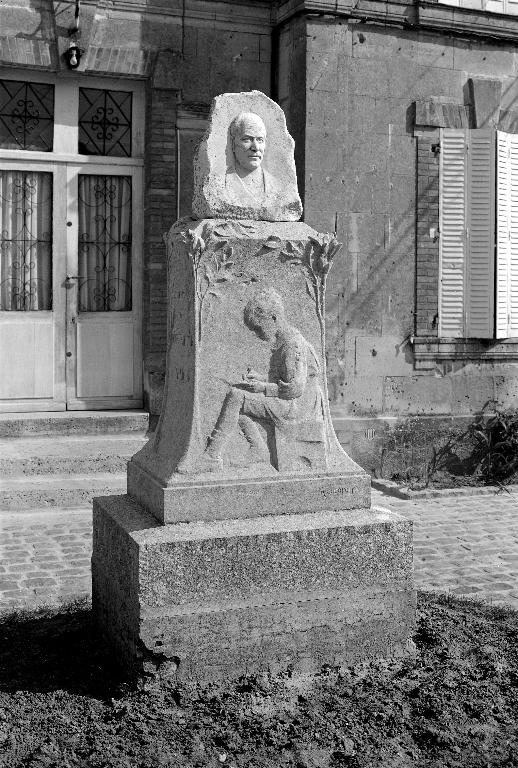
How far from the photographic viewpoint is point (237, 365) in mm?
4043

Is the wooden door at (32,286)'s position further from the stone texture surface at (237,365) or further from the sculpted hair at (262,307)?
the sculpted hair at (262,307)

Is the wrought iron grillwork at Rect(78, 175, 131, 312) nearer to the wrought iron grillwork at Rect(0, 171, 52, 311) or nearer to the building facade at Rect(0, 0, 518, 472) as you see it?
the building facade at Rect(0, 0, 518, 472)

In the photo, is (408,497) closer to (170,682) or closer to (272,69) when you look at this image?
(272,69)

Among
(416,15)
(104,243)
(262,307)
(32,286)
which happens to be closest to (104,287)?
(104,243)

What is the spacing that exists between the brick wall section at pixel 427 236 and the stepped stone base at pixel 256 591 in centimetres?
549

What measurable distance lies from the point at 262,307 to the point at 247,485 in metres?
0.76

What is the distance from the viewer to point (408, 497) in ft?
28.0

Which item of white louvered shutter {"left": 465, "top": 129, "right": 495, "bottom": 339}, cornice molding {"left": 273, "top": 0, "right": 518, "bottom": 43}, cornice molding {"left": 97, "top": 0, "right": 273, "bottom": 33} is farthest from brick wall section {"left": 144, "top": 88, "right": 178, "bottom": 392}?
white louvered shutter {"left": 465, "top": 129, "right": 495, "bottom": 339}

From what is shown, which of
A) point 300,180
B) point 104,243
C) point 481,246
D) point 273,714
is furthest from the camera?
point 481,246

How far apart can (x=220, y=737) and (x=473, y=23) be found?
805 centimetres

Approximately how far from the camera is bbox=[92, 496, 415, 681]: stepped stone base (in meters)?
3.68

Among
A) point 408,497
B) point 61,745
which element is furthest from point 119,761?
point 408,497

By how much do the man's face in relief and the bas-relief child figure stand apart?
593 millimetres
